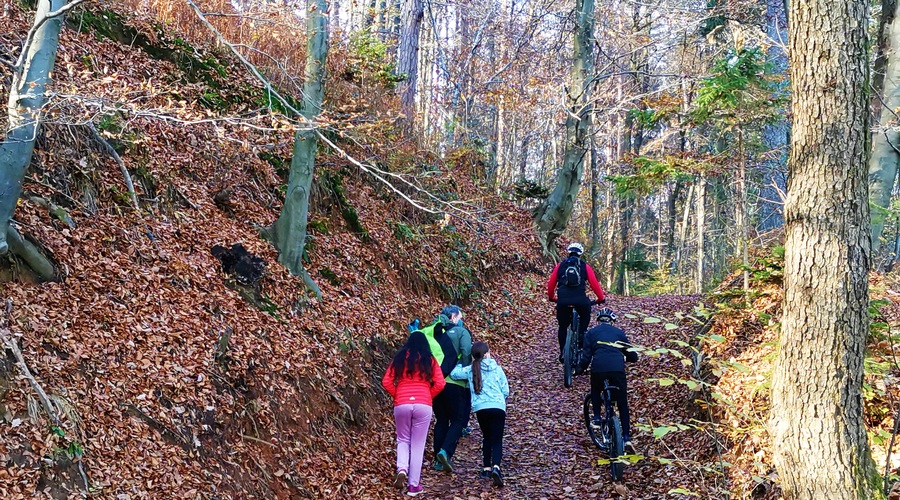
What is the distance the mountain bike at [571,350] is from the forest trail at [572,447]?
0.84 ft

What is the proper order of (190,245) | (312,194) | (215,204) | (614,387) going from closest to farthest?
(614,387)
(190,245)
(215,204)
(312,194)

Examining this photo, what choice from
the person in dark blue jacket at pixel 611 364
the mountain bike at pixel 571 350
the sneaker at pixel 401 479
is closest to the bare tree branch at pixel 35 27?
the sneaker at pixel 401 479

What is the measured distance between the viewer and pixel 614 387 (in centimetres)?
773

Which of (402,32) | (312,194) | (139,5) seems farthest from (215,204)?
(402,32)

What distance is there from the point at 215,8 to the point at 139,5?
1657mm

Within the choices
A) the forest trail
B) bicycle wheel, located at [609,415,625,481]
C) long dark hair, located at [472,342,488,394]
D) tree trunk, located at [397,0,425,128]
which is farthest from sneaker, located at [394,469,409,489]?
tree trunk, located at [397,0,425,128]

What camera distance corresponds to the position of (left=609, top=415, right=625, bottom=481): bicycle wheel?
7406mm

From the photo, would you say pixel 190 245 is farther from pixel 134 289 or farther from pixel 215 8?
pixel 215 8

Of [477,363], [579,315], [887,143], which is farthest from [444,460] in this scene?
[887,143]

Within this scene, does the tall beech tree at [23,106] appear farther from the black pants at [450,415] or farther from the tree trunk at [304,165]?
the black pants at [450,415]

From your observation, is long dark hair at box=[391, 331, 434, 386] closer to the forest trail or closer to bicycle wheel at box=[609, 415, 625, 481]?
the forest trail

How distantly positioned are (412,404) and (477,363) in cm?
97

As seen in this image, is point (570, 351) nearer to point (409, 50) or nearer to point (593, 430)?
point (593, 430)

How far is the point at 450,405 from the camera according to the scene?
8.09 m
